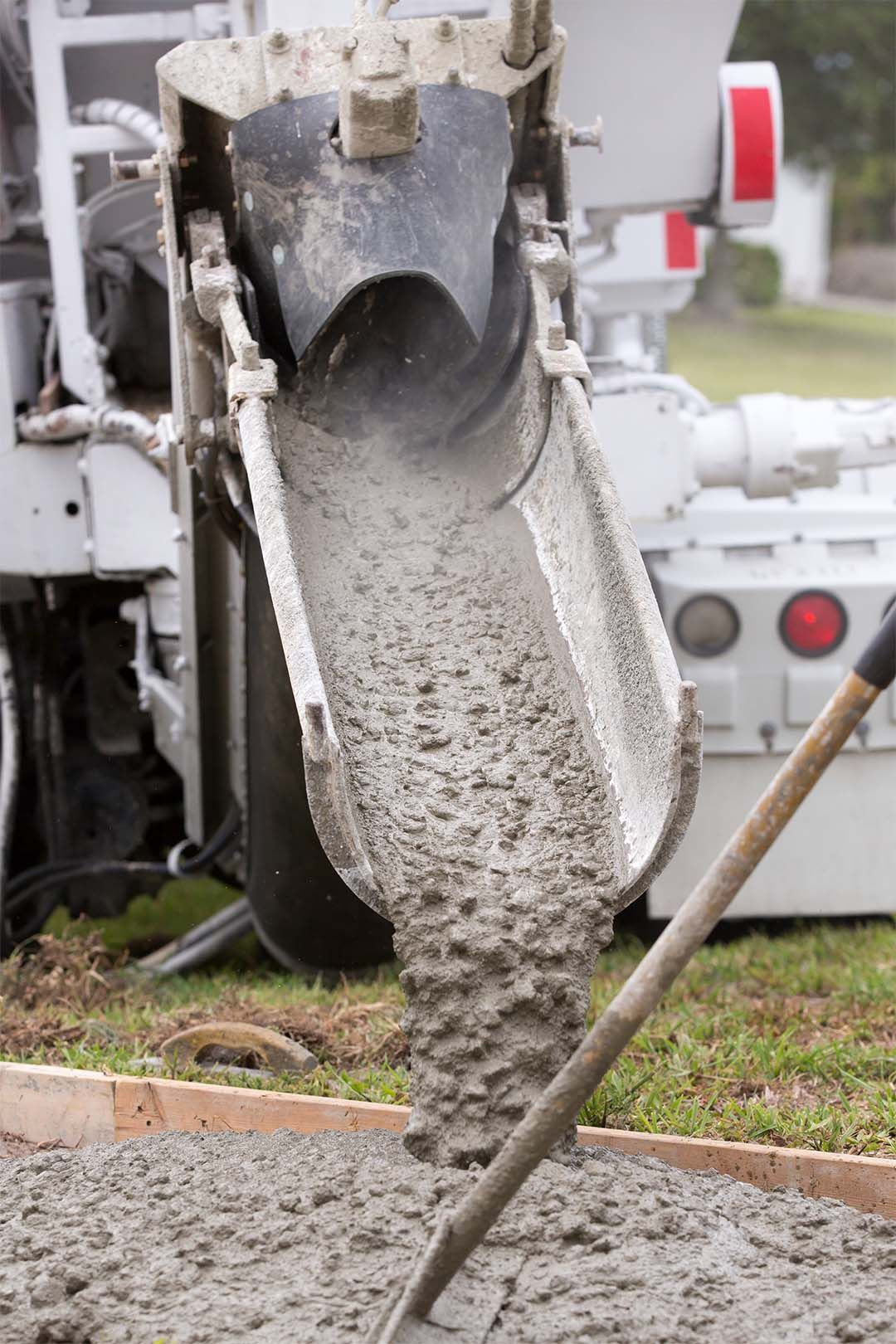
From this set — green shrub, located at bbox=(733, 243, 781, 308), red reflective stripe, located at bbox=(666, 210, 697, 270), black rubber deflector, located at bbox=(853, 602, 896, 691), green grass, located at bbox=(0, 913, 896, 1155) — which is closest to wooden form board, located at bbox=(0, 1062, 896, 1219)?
green grass, located at bbox=(0, 913, 896, 1155)

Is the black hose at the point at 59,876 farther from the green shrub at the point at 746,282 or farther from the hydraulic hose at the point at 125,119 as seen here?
the green shrub at the point at 746,282

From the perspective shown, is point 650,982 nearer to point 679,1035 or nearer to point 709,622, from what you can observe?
point 679,1035

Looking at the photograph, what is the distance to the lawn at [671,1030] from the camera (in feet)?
9.18

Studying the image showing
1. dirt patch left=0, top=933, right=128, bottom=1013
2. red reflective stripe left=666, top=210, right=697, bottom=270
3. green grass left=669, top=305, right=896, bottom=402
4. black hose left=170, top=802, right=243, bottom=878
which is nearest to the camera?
dirt patch left=0, top=933, right=128, bottom=1013

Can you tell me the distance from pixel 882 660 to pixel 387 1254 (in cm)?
97

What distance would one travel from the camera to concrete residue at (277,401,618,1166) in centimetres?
232

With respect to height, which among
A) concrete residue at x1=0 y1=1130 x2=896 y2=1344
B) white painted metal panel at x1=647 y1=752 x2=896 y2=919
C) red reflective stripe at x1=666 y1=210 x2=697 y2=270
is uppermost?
red reflective stripe at x1=666 y1=210 x2=697 y2=270

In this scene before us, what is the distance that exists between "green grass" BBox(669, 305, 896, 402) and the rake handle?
511 inches

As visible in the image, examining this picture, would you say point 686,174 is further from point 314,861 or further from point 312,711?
point 312,711

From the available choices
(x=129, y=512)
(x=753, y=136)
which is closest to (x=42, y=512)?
(x=129, y=512)

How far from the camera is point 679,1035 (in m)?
3.26

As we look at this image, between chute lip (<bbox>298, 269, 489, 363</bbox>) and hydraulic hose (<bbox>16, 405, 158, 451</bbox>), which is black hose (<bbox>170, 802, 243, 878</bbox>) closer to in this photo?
hydraulic hose (<bbox>16, 405, 158, 451</bbox>)

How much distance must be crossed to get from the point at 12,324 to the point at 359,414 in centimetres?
126

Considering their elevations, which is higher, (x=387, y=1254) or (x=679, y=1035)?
(x=387, y=1254)
